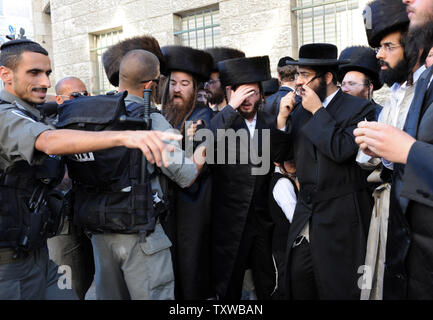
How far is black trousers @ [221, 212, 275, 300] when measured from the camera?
3.50 m

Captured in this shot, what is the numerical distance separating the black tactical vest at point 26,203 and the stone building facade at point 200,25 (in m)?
6.06

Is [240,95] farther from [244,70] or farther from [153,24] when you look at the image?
[153,24]

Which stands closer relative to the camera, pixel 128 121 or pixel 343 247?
pixel 128 121

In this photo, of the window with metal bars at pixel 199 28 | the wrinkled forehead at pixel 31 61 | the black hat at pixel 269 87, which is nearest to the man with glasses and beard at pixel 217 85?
the black hat at pixel 269 87

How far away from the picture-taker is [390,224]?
221 cm

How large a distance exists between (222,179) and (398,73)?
1701 millimetres

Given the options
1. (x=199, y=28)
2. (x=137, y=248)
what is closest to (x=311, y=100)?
(x=137, y=248)

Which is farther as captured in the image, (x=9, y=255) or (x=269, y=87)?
(x=269, y=87)

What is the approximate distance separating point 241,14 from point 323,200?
6024 mm

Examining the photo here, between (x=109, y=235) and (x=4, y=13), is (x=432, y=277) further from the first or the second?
(x=4, y=13)

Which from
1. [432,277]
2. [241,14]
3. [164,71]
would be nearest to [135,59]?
[164,71]

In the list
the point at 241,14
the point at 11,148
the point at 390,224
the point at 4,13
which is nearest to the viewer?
the point at 11,148

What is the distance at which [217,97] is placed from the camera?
4.85 metres

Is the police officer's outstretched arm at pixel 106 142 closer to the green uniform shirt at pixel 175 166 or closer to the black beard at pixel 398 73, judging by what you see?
the green uniform shirt at pixel 175 166
